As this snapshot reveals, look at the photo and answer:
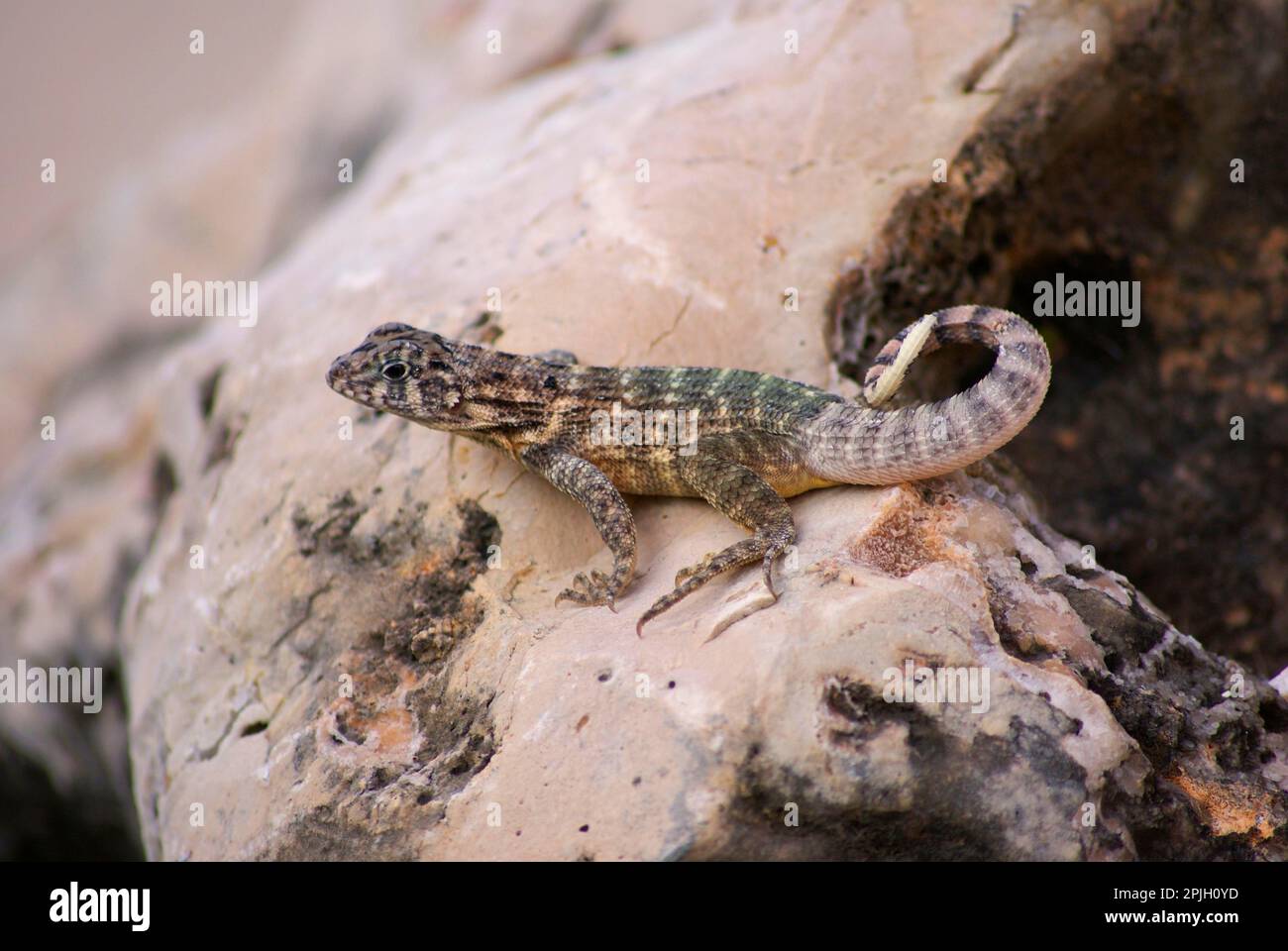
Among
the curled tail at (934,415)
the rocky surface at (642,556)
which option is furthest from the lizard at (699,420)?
the rocky surface at (642,556)

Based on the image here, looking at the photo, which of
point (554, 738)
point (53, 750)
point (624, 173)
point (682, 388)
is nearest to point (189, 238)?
point (53, 750)

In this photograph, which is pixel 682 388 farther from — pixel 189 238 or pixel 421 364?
pixel 189 238

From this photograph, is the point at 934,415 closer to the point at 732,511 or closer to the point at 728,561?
the point at 732,511

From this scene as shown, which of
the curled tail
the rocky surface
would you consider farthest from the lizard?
the rocky surface

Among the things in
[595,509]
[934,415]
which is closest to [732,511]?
[595,509]

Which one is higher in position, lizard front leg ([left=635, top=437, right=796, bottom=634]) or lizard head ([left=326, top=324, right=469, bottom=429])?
lizard head ([left=326, top=324, right=469, bottom=429])

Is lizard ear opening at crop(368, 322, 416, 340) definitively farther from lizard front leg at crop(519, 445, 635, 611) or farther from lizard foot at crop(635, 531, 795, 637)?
lizard foot at crop(635, 531, 795, 637)
